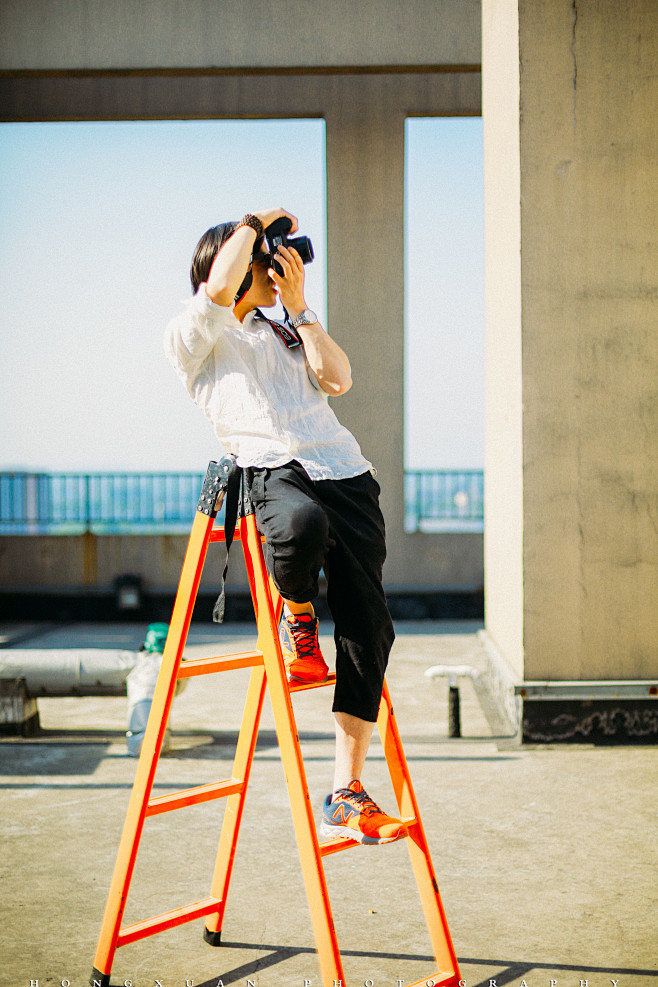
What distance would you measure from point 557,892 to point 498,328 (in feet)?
10.6

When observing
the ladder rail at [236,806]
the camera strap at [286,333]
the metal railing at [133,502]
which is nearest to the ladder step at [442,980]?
the ladder rail at [236,806]

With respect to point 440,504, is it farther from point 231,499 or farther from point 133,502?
point 231,499

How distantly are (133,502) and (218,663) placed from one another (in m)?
8.77

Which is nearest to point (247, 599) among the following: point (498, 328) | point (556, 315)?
point (498, 328)

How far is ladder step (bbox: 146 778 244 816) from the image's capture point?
221cm

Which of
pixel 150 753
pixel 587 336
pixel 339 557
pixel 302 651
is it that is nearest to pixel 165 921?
pixel 150 753

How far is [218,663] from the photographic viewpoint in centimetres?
224

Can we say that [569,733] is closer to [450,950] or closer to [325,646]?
[450,950]

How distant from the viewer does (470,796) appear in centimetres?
376

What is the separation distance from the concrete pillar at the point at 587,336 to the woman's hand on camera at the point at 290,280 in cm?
236

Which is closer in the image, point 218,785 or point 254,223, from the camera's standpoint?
point 254,223

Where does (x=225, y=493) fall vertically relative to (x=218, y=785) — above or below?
above

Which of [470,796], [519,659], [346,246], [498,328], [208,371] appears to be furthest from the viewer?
[346,246]

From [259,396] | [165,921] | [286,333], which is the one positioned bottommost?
[165,921]
